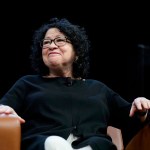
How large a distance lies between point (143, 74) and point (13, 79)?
2.58 ft

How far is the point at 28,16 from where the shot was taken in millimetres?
2402

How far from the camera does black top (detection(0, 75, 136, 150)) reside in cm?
136

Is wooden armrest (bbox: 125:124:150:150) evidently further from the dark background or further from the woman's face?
the dark background

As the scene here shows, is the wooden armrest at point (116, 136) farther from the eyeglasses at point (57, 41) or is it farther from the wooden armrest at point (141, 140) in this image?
the eyeglasses at point (57, 41)

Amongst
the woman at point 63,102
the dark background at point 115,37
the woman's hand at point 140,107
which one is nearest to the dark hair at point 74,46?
the woman at point 63,102

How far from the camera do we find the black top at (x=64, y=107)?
53.4 inches

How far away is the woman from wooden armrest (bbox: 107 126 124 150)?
0.10 ft

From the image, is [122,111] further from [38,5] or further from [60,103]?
[38,5]

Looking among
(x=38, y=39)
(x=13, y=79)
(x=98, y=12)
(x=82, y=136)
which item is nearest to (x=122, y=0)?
(x=98, y=12)

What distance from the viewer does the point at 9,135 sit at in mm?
1149

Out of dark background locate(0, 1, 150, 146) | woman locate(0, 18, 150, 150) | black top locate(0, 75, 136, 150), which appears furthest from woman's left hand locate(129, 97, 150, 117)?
dark background locate(0, 1, 150, 146)

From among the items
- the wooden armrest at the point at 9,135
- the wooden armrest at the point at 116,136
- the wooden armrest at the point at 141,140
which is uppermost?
the wooden armrest at the point at 9,135

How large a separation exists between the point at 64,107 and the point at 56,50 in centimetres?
24

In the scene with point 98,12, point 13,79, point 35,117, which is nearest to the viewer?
point 35,117
